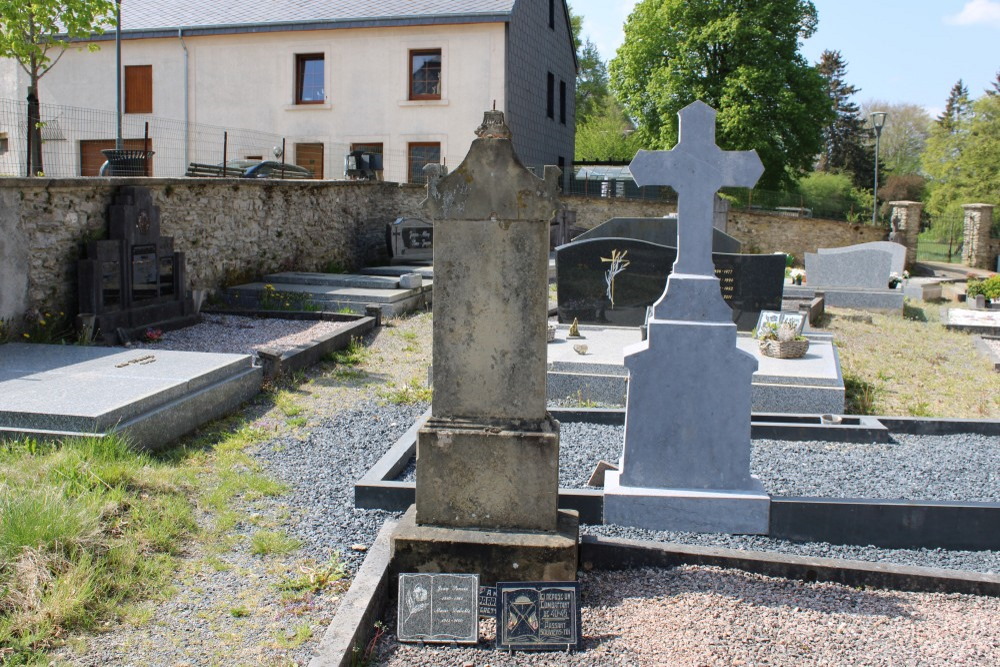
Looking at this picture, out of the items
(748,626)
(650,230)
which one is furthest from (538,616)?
(650,230)

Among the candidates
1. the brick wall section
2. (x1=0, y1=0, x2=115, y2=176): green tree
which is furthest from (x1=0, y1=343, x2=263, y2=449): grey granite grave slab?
the brick wall section

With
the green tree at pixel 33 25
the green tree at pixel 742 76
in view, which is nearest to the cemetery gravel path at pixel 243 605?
the green tree at pixel 33 25

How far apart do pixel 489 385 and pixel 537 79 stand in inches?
908

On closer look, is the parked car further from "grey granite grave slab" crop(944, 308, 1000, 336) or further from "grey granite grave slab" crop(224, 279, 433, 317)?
"grey granite grave slab" crop(944, 308, 1000, 336)

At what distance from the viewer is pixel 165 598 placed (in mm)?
3986

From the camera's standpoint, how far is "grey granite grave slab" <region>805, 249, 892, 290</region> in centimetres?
1616

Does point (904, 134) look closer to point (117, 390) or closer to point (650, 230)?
point (650, 230)

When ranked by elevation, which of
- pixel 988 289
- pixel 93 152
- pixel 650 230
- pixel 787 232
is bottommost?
pixel 988 289

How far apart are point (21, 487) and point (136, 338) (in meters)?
5.50

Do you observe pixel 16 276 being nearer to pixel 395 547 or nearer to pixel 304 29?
pixel 395 547

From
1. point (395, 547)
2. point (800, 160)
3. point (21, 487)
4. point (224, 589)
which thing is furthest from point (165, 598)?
point (800, 160)

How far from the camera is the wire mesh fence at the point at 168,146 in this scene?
78.2ft

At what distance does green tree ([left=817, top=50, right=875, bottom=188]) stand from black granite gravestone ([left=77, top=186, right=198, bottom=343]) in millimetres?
38761

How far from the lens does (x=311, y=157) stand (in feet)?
79.2
